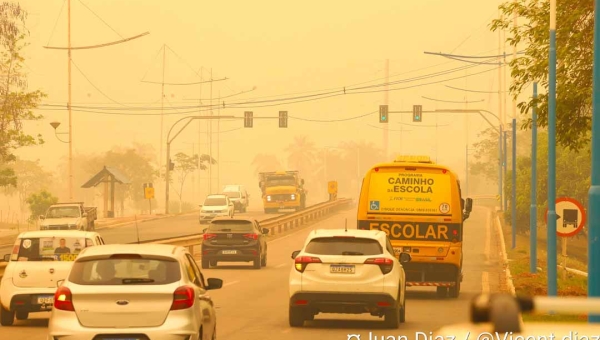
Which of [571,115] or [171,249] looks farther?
[571,115]

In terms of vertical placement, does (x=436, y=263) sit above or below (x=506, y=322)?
below

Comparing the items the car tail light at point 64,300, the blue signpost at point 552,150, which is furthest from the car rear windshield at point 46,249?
the blue signpost at point 552,150

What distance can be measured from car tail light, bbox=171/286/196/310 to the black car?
24.9 meters

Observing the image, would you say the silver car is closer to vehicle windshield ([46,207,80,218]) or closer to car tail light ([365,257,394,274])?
car tail light ([365,257,394,274])

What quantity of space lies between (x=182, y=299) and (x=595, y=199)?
258 inches

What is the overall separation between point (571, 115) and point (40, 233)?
11673 mm

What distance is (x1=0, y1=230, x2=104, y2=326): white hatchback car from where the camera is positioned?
19250 millimetres

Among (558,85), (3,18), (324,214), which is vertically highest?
(3,18)

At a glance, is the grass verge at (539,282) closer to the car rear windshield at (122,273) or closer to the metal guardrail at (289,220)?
the car rear windshield at (122,273)

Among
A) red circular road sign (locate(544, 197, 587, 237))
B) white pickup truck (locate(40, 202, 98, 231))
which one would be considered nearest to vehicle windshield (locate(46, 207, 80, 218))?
white pickup truck (locate(40, 202, 98, 231))

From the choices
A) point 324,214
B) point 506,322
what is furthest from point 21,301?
point 324,214

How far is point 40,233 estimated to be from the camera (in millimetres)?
20297

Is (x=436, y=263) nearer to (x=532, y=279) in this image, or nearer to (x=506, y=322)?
(x=532, y=279)

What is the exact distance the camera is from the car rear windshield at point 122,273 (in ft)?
41.6
